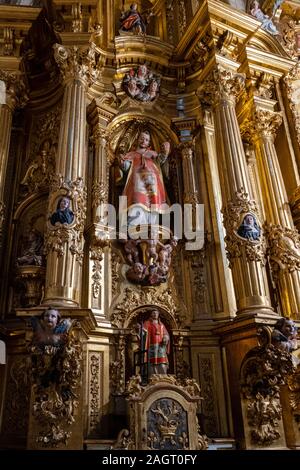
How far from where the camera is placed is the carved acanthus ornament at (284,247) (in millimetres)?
7688

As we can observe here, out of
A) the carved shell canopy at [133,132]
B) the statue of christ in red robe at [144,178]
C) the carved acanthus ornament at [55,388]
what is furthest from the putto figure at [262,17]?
the carved acanthus ornament at [55,388]

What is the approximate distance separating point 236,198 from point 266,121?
288cm

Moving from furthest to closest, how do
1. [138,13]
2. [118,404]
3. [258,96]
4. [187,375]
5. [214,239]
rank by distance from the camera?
[138,13]
[258,96]
[214,239]
[187,375]
[118,404]

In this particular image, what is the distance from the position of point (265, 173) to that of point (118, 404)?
17.6ft

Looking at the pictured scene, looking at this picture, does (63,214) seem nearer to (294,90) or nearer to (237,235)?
(237,235)

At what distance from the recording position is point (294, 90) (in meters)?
10.7

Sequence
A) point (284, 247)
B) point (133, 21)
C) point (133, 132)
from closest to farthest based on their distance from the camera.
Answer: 1. point (284, 247)
2. point (133, 132)
3. point (133, 21)

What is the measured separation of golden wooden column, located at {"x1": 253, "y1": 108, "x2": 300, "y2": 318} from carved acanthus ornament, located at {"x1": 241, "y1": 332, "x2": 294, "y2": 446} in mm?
1822

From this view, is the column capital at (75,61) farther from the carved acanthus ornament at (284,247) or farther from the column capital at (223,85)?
the carved acanthus ornament at (284,247)

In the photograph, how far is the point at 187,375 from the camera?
22.3 ft

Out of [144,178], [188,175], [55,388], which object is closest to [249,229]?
[188,175]

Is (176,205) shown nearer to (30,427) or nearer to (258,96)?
(258,96)

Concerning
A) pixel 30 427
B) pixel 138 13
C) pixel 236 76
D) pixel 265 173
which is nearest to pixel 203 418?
pixel 30 427

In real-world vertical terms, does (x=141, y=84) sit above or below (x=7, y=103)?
above
